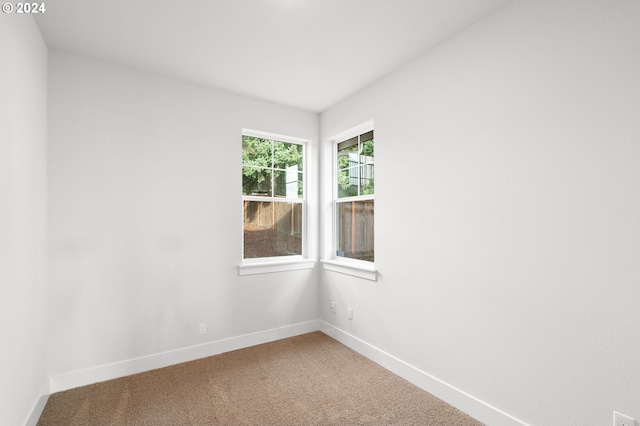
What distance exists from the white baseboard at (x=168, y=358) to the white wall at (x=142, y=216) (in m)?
0.05

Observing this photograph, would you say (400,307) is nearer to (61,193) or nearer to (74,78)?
(61,193)

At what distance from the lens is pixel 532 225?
5.85ft

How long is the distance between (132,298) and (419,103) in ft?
9.45

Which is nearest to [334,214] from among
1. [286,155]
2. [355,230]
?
[355,230]

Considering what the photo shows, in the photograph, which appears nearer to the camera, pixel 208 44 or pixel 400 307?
pixel 208 44

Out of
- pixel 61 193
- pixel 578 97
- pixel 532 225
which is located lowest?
pixel 532 225

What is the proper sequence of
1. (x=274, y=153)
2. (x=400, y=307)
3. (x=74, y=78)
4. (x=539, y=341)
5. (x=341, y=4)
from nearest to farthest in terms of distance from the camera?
(x=539, y=341)
(x=341, y=4)
(x=74, y=78)
(x=400, y=307)
(x=274, y=153)

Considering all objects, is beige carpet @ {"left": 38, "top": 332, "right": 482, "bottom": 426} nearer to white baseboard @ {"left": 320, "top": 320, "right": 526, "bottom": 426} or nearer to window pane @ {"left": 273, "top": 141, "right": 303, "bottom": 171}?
white baseboard @ {"left": 320, "top": 320, "right": 526, "bottom": 426}

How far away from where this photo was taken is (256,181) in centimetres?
344

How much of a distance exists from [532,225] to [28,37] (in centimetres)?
324

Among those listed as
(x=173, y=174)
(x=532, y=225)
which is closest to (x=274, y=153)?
(x=173, y=174)

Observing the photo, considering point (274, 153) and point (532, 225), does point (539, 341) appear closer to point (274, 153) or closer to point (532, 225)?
point (532, 225)

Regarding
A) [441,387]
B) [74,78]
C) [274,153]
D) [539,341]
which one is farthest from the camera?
[274,153]

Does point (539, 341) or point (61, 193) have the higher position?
point (61, 193)
